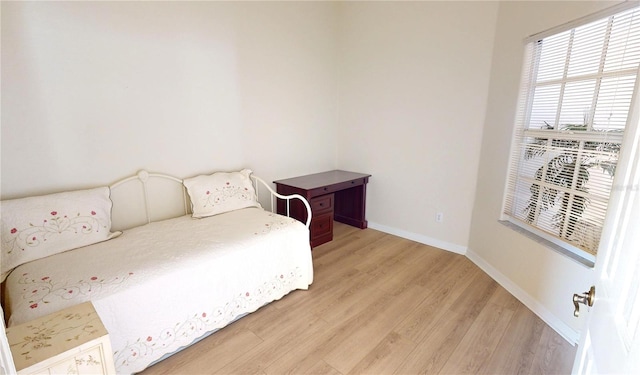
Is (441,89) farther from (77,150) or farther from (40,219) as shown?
(40,219)

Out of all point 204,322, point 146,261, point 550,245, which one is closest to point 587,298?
point 550,245

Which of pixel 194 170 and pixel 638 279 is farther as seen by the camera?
pixel 194 170

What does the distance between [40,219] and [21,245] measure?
6.4 inches

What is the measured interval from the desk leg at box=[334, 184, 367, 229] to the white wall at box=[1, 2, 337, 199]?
74 cm

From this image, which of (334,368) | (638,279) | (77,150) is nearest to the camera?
(638,279)

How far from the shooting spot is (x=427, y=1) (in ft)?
9.62

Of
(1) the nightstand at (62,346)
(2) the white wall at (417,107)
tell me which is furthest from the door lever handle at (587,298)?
(2) the white wall at (417,107)

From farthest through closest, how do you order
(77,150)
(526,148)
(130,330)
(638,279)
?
(526,148), (77,150), (130,330), (638,279)

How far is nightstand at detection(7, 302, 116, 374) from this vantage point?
1.00 meters

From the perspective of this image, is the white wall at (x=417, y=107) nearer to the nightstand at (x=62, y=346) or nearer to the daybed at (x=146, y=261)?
the daybed at (x=146, y=261)

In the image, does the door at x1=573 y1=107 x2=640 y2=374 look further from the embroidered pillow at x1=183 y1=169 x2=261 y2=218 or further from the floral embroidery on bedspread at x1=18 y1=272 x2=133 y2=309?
the embroidered pillow at x1=183 y1=169 x2=261 y2=218

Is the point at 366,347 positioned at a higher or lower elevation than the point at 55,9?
lower

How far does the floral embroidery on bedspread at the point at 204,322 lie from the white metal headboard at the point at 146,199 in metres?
1.03

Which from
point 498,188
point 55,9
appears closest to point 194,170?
point 55,9
